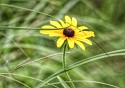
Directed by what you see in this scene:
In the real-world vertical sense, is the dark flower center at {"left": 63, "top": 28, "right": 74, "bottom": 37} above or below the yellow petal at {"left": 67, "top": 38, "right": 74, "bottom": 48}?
above

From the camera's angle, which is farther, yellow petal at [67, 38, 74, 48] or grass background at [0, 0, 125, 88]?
grass background at [0, 0, 125, 88]

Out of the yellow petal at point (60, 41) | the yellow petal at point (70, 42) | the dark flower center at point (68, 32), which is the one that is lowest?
the yellow petal at point (70, 42)

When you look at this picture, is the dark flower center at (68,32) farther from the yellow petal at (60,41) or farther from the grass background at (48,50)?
the grass background at (48,50)

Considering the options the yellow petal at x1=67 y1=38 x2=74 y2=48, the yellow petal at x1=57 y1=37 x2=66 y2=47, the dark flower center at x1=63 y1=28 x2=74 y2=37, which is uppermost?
the dark flower center at x1=63 y1=28 x2=74 y2=37

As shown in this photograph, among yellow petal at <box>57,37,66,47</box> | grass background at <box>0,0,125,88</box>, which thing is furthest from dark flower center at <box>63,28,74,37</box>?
grass background at <box>0,0,125,88</box>

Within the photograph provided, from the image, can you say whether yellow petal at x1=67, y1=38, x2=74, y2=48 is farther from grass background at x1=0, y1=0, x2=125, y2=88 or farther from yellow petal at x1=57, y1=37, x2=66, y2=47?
grass background at x1=0, y1=0, x2=125, y2=88

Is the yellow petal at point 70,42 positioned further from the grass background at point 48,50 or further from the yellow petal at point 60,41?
the grass background at point 48,50

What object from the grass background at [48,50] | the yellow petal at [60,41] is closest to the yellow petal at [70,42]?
the yellow petal at [60,41]

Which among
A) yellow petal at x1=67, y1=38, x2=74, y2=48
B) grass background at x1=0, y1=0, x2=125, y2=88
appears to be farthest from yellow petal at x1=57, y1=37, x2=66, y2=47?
grass background at x1=0, y1=0, x2=125, y2=88

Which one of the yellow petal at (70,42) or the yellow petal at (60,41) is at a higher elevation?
the yellow petal at (60,41)

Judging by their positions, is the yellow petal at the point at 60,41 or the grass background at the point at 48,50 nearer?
the yellow petal at the point at 60,41

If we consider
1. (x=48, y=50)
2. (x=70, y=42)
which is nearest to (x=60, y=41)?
(x=70, y=42)
